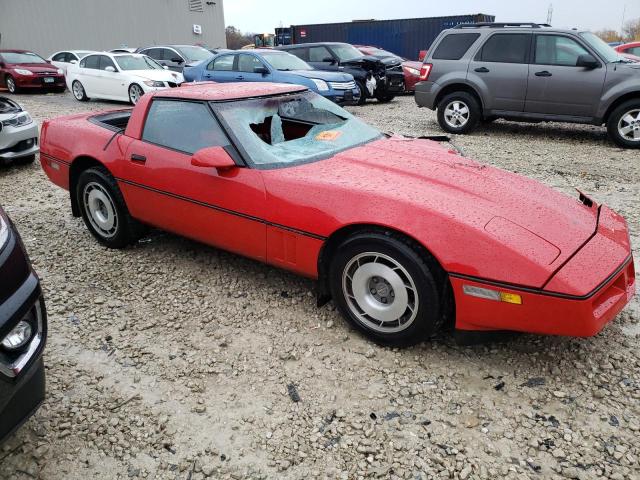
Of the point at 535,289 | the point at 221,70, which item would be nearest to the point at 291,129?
the point at 535,289

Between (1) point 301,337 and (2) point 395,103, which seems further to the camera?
(2) point 395,103

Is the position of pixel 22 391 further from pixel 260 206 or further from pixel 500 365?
pixel 500 365

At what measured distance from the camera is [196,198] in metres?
3.35

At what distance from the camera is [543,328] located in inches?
93.0

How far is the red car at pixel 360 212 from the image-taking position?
240 cm

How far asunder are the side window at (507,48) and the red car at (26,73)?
12937mm

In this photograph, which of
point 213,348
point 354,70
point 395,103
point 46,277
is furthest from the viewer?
point 395,103

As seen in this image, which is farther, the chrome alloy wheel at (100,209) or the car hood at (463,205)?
the chrome alloy wheel at (100,209)

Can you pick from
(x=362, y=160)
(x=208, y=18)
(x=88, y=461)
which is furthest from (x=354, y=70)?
(x=208, y=18)

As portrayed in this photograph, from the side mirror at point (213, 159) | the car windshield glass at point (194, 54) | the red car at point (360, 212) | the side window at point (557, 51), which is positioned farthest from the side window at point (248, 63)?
the side mirror at point (213, 159)

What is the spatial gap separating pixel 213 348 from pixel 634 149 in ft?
24.4

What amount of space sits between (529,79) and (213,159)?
22.2 feet

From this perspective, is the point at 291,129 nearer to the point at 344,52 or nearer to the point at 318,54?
the point at 318,54

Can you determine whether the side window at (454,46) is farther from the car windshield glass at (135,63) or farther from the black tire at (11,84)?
the black tire at (11,84)
